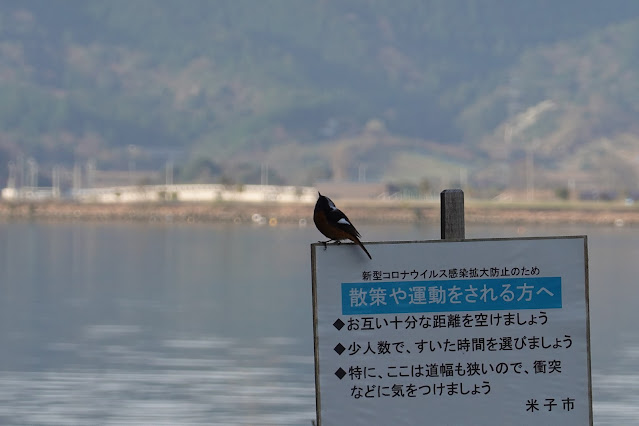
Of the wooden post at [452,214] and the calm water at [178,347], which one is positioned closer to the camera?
the wooden post at [452,214]

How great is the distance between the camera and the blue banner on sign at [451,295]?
6.93 metres

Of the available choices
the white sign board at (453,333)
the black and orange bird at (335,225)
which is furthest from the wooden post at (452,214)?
the black and orange bird at (335,225)

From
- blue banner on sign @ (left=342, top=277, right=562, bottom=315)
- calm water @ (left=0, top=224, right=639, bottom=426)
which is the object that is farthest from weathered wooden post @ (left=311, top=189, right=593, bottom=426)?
calm water @ (left=0, top=224, right=639, bottom=426)

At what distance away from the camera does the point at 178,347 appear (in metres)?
25.6

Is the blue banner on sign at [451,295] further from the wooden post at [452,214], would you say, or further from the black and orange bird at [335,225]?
the wooden post at [452,214]

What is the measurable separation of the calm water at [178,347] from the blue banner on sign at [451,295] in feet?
28.2

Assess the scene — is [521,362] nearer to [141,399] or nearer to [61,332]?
[141,399]

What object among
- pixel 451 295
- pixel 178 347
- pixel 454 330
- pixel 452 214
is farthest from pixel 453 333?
pixel 178 347

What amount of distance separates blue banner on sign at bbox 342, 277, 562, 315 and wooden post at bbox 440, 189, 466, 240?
15.7 inches

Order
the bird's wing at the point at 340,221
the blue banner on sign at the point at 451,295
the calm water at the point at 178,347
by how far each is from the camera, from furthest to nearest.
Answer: the calm water at the point at 178,347, the bird's wing at the point at 340,221, the blue banner on sign at the point at 451,295

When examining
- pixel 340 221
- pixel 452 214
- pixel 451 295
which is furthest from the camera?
pixel 452 214

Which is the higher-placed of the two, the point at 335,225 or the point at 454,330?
the point at 335,225

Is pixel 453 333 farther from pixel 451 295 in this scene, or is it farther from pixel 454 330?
pixel 451 295

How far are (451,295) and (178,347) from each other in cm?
1909
